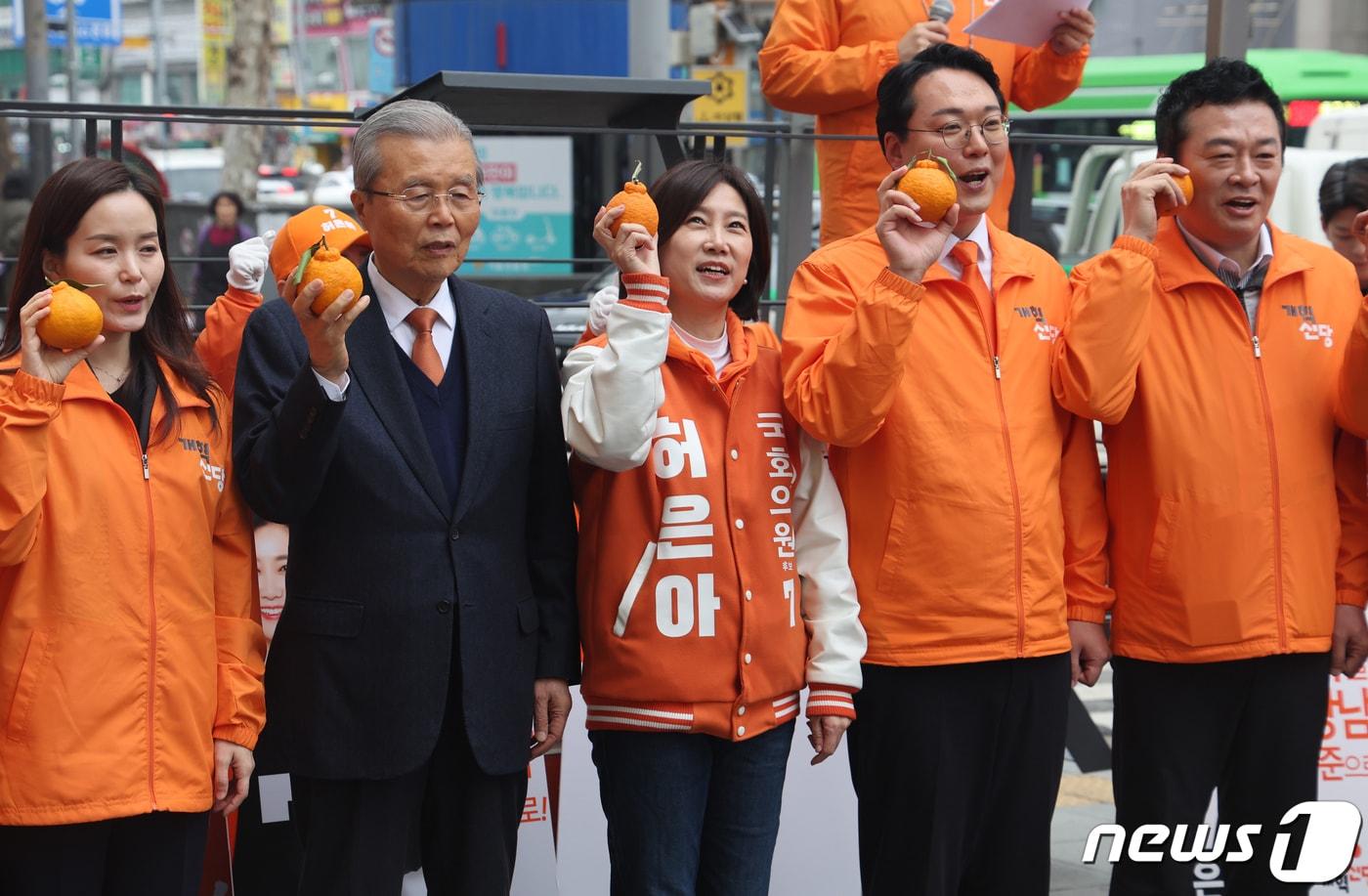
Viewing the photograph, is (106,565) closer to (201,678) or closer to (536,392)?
(201,678)

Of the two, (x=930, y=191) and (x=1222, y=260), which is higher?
(x=930, y=191)

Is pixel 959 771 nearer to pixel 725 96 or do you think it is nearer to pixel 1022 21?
pixel 1022 21

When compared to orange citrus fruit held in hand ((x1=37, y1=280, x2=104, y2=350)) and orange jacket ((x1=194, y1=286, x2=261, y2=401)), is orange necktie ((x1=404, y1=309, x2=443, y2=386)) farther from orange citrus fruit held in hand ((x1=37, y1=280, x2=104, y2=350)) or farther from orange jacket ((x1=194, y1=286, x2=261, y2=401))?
orange jacket ((x1=194, y1=286, x2=261, y2=401))

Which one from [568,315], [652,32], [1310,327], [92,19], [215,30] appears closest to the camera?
[1310,327]

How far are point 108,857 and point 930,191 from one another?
2184mm

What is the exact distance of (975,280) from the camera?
3961 millimetres

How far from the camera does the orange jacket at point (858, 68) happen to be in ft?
18.0

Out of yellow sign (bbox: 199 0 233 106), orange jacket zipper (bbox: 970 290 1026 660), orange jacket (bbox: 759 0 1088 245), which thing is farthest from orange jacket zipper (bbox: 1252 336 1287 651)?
yellow sign (bbox: 199 0 233 106)

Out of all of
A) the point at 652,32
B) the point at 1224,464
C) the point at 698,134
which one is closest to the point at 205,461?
the point at 1224,464

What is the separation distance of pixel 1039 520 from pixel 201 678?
6.18 feet

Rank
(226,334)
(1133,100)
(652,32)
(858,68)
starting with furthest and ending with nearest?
(1133,100) < (652,32) < (858,68) < (226,334)

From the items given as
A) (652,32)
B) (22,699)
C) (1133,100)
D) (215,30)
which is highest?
(215,30)

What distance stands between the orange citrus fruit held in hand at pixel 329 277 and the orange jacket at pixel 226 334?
1.79 meters

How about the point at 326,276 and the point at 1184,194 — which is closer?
the point at 326,276
